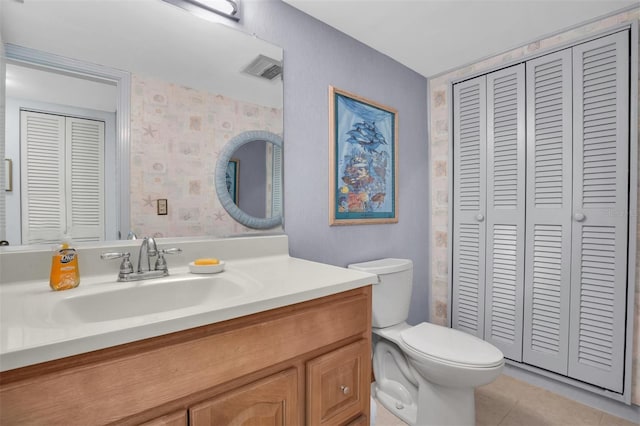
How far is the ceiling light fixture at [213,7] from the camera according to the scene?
1213mm

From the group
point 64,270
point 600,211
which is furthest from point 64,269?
point 600,211

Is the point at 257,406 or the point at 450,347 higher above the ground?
the point at 257,406

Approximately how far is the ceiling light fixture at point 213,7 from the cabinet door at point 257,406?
140 centimetres

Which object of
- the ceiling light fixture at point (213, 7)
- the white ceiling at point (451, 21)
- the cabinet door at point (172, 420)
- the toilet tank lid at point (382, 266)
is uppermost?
the white ceiling at point (451, 21)

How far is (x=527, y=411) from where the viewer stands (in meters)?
1.62

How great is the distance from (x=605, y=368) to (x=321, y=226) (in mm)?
1710

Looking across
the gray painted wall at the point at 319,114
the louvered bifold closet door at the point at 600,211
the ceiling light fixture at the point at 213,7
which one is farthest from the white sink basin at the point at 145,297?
the louvered bifold closet door at the point at 600,211

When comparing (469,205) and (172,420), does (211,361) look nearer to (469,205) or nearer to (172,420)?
(172,420)

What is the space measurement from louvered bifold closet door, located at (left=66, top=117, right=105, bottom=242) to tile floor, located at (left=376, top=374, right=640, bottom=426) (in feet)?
5.33

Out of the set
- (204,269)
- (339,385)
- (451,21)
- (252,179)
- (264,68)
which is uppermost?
(451,21)

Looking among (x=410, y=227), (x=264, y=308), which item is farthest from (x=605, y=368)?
(x=264, y=308)

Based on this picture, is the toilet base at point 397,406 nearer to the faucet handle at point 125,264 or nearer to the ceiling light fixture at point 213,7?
the faucet handle at point 125,264

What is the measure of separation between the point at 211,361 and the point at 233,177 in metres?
0.84

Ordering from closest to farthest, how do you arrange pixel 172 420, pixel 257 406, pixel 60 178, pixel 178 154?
pixel 172 420, pixel 257 406, pixel 60 178, pixel 178 154
